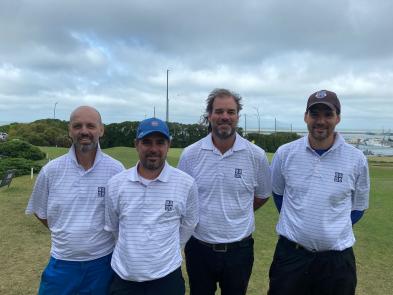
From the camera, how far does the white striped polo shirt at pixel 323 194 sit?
440 centimetres

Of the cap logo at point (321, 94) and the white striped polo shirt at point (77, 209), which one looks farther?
the cap logo at point (321, 94)

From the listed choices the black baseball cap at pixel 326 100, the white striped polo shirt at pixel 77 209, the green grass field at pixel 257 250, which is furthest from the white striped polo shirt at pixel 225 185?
the green grass field at pixel 257 250

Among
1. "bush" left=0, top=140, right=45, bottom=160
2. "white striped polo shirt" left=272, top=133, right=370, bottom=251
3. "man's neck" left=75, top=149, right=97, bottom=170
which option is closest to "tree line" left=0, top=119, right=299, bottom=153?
"bush" left=0, top=140, right=45, bottom=160

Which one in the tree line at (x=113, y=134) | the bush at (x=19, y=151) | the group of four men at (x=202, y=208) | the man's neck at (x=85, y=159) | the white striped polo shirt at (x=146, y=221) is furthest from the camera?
the tree line at (x=113, y=134)

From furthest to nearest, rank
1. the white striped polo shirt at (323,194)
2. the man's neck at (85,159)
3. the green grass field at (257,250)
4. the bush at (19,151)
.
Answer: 1. the bush at (19,151)
2. the green grass field at (257,250)
3. the white striped polo shirt at (323,194)
4. the man's neck at (85,159)

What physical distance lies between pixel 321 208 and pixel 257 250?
4749 millimetres

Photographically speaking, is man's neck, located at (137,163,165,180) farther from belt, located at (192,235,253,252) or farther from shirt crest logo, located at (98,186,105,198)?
belt, located at (192,235,253,252)

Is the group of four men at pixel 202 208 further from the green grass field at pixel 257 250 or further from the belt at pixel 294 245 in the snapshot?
the green grass field at pixel 257 250

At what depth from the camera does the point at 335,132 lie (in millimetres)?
4684

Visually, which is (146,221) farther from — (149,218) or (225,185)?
(225,185)

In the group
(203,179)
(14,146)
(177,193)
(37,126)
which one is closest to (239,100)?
(203,179)

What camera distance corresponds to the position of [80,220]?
4.13 meters

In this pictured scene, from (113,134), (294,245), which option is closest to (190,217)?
(294,245)

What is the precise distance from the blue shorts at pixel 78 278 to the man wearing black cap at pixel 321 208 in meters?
1.75
